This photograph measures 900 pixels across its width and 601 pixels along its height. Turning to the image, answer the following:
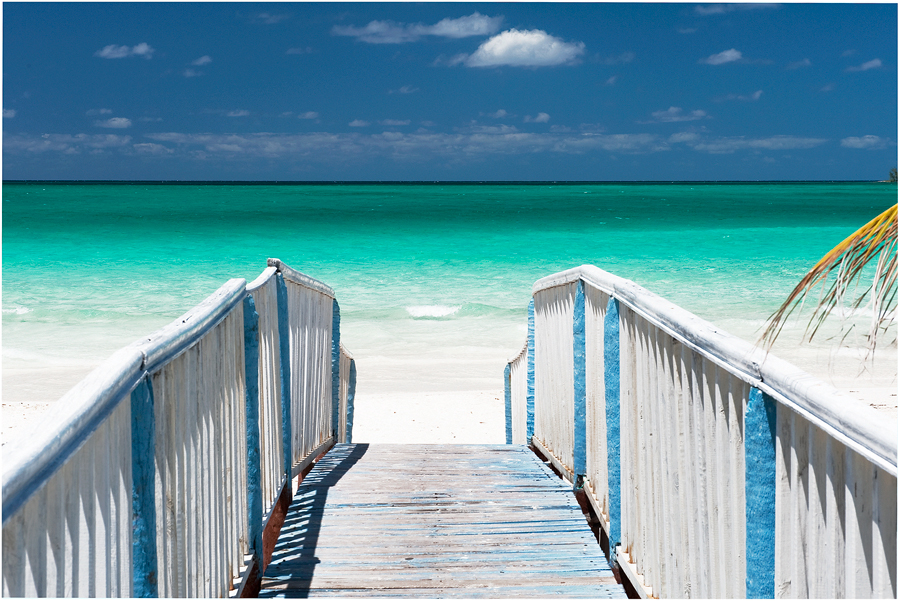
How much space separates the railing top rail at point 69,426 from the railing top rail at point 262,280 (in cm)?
170

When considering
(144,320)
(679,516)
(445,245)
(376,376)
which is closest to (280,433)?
(679,516)

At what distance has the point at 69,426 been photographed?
1443 millimetres

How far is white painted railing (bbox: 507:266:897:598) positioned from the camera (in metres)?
1.53

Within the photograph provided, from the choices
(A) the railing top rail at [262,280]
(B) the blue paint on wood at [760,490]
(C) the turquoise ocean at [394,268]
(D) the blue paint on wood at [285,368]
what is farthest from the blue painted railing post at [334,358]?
(C) the turquoise ocean at [394,268]

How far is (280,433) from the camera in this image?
453 cm

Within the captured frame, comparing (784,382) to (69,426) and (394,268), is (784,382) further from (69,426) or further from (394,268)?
(394,268)

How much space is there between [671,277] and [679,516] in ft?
84.6

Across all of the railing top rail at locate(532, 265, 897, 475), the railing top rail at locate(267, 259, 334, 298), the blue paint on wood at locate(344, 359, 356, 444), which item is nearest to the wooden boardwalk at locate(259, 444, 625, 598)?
the railing top rail at locate(267, 259, 334, 298)

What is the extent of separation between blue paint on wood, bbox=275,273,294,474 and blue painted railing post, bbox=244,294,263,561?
0.86 metres

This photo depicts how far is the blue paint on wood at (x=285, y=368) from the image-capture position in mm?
4426

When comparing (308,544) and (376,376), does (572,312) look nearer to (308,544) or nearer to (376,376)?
(308,544)

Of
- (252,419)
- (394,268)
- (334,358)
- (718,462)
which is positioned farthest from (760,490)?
(394,268)

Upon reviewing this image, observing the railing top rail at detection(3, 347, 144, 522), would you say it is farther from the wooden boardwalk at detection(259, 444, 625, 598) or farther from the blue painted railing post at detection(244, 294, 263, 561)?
the wooden boardwalk at detection(259, 444, 625, 598)

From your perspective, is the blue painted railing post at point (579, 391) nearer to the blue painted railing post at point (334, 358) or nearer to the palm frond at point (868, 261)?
the palm frond at point (868, 261)
